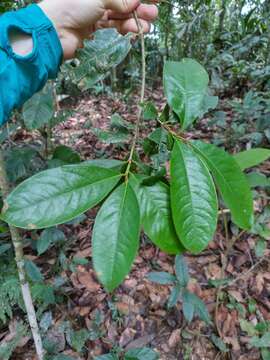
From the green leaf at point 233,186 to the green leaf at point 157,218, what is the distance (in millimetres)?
83

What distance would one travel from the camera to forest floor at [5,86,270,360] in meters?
1.12

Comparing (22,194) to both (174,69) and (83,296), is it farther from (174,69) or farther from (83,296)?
(83,296)

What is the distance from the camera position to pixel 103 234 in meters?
0.45

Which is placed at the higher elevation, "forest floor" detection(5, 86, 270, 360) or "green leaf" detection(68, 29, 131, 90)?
"green leaf" detection(68, 29, 131, 90)

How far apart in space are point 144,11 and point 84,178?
1.66 feet

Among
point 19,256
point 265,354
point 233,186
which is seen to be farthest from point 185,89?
point 265,354

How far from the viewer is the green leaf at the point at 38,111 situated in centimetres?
104

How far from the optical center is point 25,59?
65 centimetres

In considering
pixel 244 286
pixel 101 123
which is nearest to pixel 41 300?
pixel 244 286

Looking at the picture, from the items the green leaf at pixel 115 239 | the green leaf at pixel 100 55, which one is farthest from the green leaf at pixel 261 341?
the green leaf at pixel 100 55

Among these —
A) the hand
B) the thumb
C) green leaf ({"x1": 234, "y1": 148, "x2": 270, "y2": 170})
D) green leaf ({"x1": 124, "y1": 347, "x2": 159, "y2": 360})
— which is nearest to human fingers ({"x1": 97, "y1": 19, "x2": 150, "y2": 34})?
the hand

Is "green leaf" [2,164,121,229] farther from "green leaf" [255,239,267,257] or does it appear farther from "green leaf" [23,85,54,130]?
"green leaf" [255,239,267,257]

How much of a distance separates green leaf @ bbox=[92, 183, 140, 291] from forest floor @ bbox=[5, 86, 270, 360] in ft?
2.57

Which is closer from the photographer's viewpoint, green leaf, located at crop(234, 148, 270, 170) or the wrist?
the wrist
